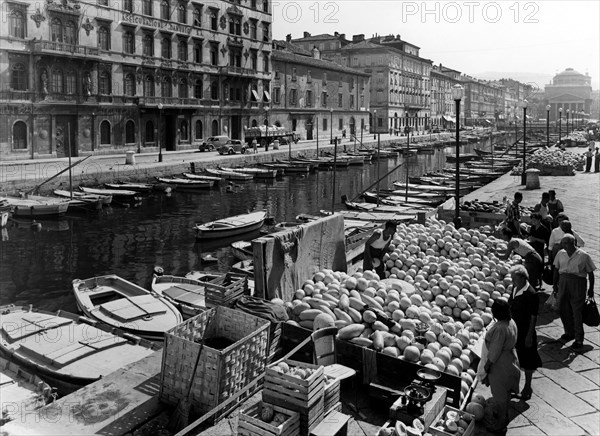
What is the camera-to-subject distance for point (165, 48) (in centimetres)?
5253

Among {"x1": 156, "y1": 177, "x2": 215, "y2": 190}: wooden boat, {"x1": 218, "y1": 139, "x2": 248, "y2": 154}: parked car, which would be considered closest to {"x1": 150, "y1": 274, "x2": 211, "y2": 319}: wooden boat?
{"x1": 156, "y1": 177, "x2": 215, "y2": 190}: wooden boat

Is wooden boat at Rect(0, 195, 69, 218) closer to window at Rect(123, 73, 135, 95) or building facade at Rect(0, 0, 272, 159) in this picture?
building facade at Rect(0, 0, 272, 159)

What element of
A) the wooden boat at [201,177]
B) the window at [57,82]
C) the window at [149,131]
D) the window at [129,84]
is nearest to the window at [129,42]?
the window at [129,84]

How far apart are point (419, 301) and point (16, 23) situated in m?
40.0

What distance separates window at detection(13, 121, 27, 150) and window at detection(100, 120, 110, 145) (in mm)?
6771

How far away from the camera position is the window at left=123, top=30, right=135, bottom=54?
48312 millimetres

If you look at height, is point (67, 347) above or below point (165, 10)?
below

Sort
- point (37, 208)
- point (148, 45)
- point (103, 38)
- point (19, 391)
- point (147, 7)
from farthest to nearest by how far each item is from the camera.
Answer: point (148, 45)
point (147, 7)
point (103, 38)
point (37, 208)
point (19, 391)

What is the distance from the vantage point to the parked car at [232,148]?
5256 cm

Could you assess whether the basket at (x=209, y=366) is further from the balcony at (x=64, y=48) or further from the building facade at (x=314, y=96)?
the building facade at (x=314, y=96)

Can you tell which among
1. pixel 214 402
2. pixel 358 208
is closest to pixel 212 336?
pixel 214 402

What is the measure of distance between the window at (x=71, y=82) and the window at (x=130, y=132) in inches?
236

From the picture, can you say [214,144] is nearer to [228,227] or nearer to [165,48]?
[165,48]

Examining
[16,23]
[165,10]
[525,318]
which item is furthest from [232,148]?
[525,318]
